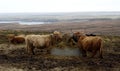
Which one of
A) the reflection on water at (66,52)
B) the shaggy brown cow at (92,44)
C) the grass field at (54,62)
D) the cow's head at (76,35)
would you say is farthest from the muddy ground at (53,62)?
the cow's head at (76,35)

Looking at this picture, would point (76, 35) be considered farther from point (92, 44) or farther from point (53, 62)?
point (53, 62)

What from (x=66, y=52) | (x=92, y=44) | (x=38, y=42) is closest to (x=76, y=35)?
(x=66, y=52)

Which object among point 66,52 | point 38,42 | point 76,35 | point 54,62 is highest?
point 76,35

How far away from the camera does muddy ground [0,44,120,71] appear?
11.6 meters

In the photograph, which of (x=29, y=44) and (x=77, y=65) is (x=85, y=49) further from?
(x=29, y=44)

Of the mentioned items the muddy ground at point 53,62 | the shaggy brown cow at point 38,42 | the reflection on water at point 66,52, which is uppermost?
the shaggy brown cow at point 38,42

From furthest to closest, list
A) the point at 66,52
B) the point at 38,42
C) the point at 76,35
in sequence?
1. the point at 76,35
2. the point at 66,52
3. the point at 38,42

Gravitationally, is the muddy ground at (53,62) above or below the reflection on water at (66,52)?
above

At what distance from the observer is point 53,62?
1289cm

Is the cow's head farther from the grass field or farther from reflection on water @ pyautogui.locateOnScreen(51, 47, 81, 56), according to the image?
the grass field

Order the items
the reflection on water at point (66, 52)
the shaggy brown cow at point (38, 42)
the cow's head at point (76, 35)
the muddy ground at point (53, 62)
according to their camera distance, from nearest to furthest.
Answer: the muddy ground at point (53, 62), the shaggy brown cow at point (38, 42), the reflection on water at point (66, 52), the cow's head at point (76, 35)

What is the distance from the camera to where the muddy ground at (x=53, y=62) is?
38.2ft

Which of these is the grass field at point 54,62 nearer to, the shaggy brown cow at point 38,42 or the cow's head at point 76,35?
the shaggy brown cow at point 38,42

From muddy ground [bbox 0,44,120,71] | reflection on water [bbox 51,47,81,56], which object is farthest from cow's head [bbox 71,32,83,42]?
muddy ground [bbox 0,44,120,71]
